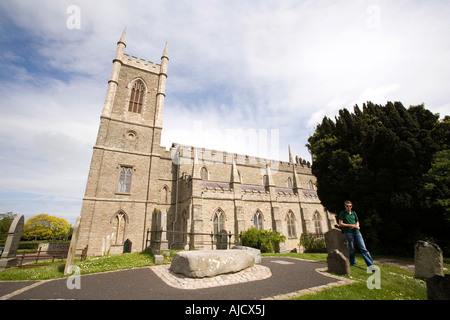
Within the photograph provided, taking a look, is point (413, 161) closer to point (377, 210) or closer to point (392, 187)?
point (392, 187)

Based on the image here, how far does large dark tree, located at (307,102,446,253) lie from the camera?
10.8 m

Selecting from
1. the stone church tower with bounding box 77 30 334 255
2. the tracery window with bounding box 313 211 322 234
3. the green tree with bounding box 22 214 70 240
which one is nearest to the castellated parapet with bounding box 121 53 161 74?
the stone church tower with bounding box 77 30 334 255

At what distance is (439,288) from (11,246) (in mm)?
16204

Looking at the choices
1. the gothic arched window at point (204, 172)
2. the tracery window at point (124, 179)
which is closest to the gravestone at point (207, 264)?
the tracery window at point (124, 179)

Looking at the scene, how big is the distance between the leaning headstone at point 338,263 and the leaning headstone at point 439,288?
6.90ft

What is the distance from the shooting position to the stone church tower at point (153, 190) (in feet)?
51.4

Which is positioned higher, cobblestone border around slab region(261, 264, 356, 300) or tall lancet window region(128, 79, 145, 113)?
tall lancet window region(128, 79, 145, 113)

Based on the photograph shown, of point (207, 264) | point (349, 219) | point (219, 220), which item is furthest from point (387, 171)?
point (219, 220)

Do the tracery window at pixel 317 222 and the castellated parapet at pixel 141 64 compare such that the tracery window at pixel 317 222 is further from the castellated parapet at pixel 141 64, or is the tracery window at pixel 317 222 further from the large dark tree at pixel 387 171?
the castellated parapet at pixel 141 64

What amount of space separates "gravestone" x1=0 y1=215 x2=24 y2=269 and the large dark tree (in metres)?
18.6

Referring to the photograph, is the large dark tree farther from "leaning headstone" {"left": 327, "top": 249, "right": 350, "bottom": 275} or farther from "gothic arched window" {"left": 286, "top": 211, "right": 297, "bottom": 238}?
"leaning headstone" {"left": 327, "top": 249, "right": 350, "bottom": 275}

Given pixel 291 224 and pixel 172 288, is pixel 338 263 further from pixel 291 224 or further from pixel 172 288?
pixel 291 224
